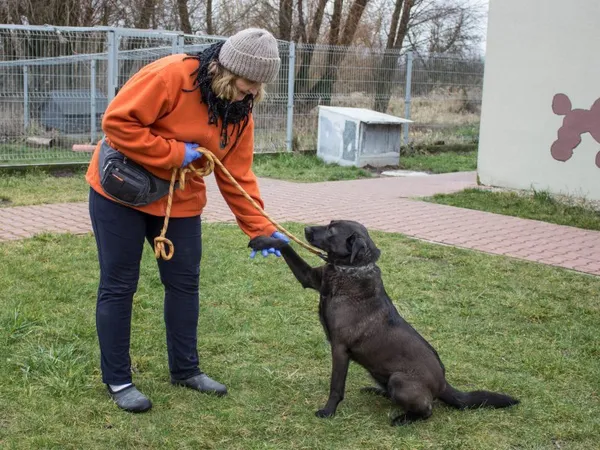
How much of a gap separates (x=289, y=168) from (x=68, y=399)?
30.9 ft

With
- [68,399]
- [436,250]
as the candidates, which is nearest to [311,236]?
[68,399]

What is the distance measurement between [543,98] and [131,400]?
25.5ft

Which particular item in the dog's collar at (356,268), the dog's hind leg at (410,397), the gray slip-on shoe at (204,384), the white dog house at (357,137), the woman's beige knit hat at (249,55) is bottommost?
the gray slip-on shoe at (204,384)

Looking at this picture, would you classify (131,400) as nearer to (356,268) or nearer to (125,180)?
(125,180)

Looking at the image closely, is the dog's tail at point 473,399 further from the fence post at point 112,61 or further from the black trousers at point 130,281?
the fence post at point 112,61

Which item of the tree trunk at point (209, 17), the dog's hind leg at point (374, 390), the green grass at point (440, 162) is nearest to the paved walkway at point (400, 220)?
the green grass at point (440, 162)

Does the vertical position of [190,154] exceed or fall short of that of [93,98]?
it falls short

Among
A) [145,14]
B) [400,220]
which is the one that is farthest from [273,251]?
[145,14]

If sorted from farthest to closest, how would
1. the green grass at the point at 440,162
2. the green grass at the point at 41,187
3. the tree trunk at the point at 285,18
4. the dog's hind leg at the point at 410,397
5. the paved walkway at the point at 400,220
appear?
the tree trunk at the point at 285,18
the green grass at the point at 440,162
the green grass at the point at 41,187
the paved walkway at the point at 400,220
the dog's hind leg at the point at 410,397

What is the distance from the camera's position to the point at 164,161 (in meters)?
3.19

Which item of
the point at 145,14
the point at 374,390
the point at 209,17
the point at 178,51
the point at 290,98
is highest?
the point at 209,17

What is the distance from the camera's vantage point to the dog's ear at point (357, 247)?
11.4 feet

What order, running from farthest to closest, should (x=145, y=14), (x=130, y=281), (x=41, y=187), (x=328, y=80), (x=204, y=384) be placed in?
(x=145, y=14) < (x=328, y=80) < (x=41, y=187) < (x=204, y=384) < (x=130, y=281)

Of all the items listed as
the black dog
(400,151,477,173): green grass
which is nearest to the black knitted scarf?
the black dog
